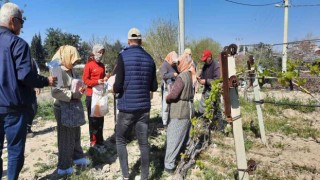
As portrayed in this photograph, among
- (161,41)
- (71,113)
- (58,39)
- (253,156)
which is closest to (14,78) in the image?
(71,113)

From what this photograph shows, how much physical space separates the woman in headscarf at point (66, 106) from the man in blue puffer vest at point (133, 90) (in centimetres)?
67

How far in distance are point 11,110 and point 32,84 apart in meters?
0.34

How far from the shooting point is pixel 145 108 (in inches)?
153

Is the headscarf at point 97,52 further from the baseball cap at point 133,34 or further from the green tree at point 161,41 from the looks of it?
the green tree at point 161,41

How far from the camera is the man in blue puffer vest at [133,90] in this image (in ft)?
12.4

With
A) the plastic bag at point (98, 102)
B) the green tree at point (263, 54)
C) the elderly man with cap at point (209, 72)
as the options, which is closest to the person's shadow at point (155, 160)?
the plastic bag at point (98, 102)

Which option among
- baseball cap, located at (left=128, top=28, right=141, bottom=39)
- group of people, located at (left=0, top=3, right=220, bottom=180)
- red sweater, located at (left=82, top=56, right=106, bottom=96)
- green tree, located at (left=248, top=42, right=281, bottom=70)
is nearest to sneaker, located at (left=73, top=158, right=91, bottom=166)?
group of people, located at (left=0, top=3, right=220, bottom=180)

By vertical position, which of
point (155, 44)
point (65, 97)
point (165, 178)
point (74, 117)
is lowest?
point (165, 178)

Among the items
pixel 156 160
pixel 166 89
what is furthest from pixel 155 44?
pixel 156 160

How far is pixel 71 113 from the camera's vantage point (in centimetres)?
417

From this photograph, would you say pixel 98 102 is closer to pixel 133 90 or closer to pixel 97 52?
pixel 97 52

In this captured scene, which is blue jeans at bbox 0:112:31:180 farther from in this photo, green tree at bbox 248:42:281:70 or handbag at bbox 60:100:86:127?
green tree at bbox 248:42:281:70

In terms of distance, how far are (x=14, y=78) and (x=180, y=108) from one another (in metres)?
2.16

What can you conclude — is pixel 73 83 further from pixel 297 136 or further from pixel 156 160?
pixel 297 136
